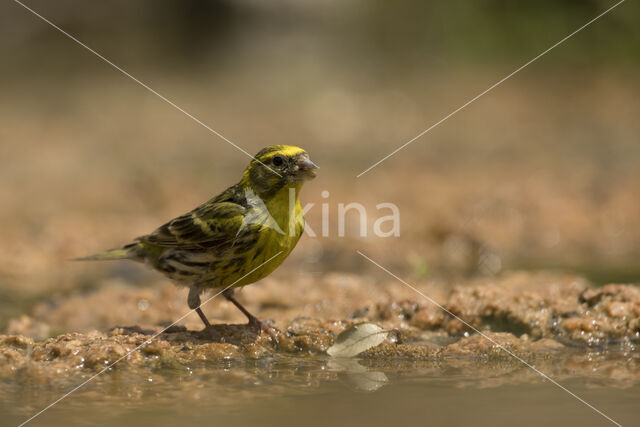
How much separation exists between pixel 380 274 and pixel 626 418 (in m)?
3.35

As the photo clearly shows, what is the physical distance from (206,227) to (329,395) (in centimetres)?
143

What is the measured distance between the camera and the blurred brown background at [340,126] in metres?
6.68

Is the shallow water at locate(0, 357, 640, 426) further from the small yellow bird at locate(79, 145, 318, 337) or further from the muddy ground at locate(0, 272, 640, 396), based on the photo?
the small yellow bird at locate(79, 145, 318, 337)

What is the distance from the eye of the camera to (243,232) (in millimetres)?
4082

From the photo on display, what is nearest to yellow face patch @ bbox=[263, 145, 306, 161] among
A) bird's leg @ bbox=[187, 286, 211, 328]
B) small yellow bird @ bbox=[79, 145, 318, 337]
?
small yellow bird @ bbox=[79, 145, 318, 337]

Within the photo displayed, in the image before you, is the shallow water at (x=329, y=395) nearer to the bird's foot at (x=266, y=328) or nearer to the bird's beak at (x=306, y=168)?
the bird's foot at (x=266, y=328)

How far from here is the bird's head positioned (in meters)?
4.27

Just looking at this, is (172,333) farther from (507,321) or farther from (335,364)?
(507,321)

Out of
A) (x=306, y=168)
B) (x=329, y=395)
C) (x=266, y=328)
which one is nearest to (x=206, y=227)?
(x=306, y=168)

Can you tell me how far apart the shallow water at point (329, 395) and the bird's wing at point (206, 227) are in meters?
0.77

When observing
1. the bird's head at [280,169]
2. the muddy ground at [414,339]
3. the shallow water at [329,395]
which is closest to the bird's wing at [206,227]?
the bird's head at [280,169]

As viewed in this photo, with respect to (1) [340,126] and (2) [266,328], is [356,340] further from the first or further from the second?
(1) [340,126]

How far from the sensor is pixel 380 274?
6.12 m

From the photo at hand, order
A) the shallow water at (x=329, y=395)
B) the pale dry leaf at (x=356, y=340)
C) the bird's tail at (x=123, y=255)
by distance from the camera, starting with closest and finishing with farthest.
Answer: the shallow water at (x=329, y=395) → the pale dry leaf at (x=356, y=340) → the bird's tail at (x=123, y=255)
